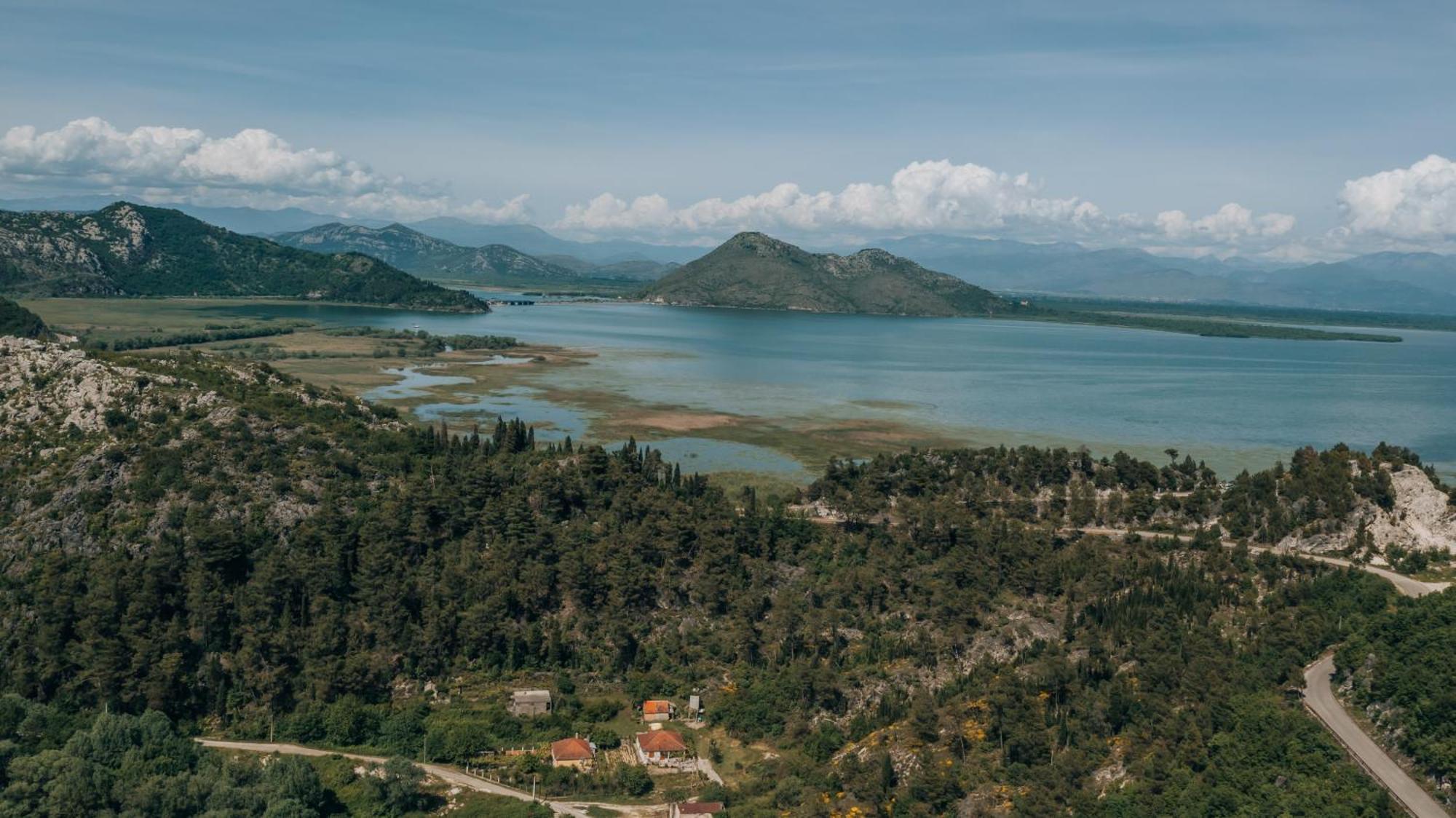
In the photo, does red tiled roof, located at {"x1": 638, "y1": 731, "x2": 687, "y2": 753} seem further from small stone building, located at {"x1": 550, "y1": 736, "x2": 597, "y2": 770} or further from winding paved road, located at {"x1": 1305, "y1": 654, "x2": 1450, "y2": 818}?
winding paved road, located at {"x1": 1305, "y1": 654, "x2": 1450, "y2": 818}

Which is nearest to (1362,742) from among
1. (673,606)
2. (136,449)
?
(673,606)

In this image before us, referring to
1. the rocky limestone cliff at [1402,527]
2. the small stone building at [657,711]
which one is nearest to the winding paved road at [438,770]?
the small stone building at [657,711]

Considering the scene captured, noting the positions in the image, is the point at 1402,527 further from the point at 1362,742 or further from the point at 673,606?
the point at 673,606

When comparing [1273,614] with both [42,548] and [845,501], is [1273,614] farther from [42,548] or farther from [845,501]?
[42,548]

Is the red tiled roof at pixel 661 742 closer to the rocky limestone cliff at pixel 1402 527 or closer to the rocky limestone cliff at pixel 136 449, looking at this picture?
the rocky limestone cliff at pixel 136 449

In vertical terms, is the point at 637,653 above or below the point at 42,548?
below

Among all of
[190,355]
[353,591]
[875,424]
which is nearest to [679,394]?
[875,424]

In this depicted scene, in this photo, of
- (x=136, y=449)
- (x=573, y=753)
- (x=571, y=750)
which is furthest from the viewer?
(x=136, y=449)

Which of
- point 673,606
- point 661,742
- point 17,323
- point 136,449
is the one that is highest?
point 17,323
